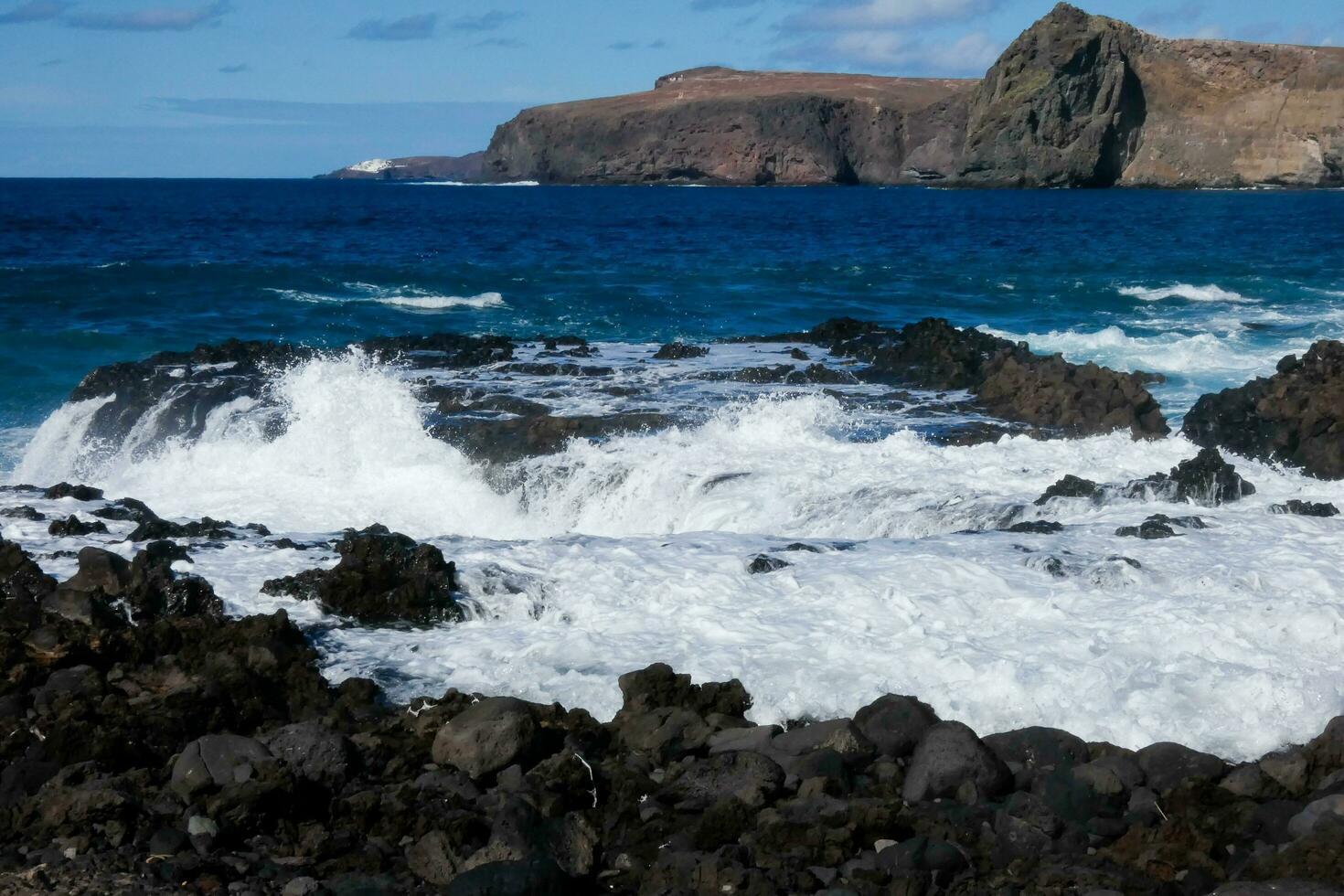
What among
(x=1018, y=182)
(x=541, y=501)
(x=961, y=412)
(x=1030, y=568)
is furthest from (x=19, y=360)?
(x=1018, y=182)

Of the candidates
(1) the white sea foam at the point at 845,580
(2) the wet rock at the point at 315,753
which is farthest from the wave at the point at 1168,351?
(2) the wet rock at the point at 315,753

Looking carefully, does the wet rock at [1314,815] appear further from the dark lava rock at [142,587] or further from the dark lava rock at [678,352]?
the dark lava rock at [678,352]

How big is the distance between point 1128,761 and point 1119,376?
9.29 metres

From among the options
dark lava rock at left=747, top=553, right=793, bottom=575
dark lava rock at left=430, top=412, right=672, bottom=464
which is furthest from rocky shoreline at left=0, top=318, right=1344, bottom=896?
dark lava rock at left=430, top=412, right=672, bottom=464

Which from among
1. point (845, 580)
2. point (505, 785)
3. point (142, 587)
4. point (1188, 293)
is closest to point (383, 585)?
point (142, 587)

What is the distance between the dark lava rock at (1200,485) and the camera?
1091cm

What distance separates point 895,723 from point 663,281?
26313mm

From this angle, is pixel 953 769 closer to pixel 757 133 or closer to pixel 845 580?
pixel 845 580

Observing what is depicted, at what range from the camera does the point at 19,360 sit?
21.9 metres

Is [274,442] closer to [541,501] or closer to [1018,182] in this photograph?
[541,501]

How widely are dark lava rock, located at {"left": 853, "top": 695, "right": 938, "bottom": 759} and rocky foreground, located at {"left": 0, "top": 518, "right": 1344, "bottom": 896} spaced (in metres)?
0.02

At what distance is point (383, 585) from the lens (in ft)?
28.0

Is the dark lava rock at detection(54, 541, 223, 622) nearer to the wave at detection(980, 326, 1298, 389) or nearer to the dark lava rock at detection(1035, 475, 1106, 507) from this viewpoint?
the dark lava rock at detection(1035, 475, 1106, 507)

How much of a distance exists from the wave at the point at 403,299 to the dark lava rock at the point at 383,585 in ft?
65.1
